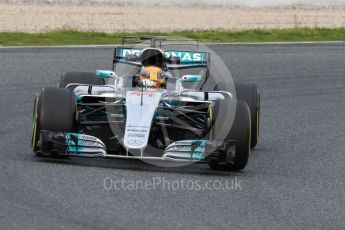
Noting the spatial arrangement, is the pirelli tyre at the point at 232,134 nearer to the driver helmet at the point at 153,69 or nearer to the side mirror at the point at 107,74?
the driver helmet at the point at 153,69

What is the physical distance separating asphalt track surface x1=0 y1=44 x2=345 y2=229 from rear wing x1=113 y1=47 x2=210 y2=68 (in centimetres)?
122

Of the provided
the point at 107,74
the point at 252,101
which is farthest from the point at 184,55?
the point at 252,101

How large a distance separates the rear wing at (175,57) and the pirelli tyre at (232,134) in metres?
2.32

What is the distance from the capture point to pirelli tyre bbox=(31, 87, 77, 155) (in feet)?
35.0

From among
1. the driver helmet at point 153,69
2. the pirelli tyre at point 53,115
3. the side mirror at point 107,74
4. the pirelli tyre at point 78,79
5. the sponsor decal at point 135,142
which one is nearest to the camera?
the sponsor decal at point 135,142

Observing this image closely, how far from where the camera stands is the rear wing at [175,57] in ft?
42.8

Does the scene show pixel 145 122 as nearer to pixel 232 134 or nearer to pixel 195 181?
pixel 232 134

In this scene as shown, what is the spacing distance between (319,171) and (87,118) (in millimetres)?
2546

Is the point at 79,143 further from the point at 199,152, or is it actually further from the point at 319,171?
the point at 319,171

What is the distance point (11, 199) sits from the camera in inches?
344

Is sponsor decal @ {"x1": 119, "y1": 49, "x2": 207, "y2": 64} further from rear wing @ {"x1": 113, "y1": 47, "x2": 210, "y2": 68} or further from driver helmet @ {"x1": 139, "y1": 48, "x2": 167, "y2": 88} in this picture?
driver helmet @ {"x1": 139, "y1": 48, "x2": 167, "y2": 88}

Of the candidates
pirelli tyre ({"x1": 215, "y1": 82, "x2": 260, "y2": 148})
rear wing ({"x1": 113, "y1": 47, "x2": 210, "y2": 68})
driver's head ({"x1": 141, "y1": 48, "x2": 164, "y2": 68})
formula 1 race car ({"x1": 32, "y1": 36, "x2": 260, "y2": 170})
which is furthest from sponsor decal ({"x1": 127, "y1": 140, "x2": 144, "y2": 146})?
rear wing ({"x1": 113, "y1": 47, "x2": 210, "y2": 68})

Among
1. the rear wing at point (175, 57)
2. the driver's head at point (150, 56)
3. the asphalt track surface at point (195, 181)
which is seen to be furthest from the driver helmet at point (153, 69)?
the asphalt track surface at point (195, 181)

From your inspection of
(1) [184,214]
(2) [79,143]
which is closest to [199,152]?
(2) [79,143]
